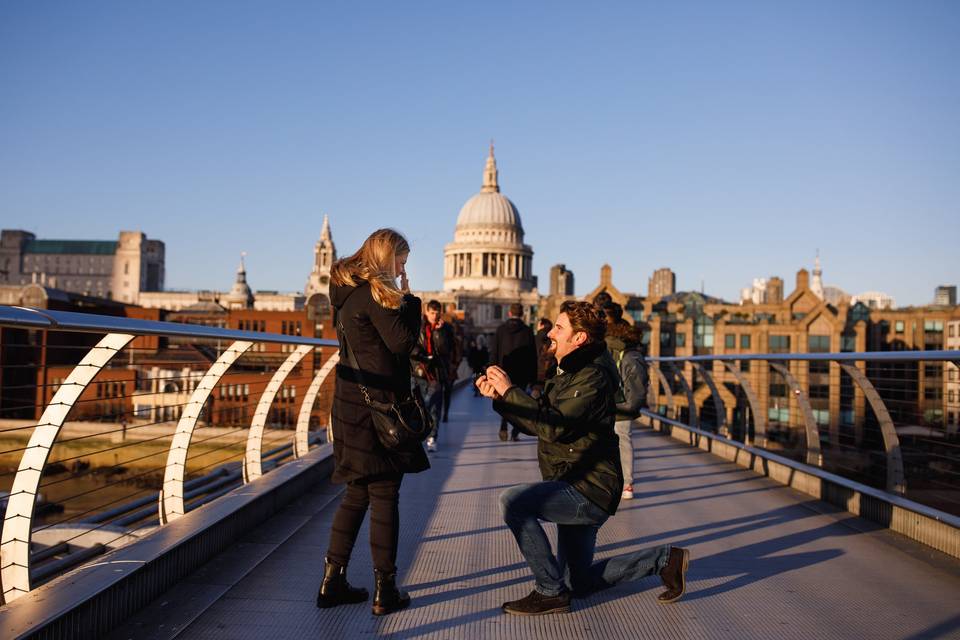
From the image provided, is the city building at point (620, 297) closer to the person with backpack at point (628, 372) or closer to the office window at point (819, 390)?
the office window at point (819, 390)

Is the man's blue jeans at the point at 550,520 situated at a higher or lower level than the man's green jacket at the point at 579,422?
lower

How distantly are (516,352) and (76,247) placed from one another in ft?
695

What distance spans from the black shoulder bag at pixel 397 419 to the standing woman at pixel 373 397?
0.03 metres

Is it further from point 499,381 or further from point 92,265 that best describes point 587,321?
point 92,265

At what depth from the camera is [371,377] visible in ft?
12.4

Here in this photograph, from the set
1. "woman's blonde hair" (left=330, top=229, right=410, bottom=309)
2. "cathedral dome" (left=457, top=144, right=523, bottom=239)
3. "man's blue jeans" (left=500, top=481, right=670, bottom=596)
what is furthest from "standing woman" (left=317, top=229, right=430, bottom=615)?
"cathedral dome" (left=457, top=144, right=523, bottom=239)

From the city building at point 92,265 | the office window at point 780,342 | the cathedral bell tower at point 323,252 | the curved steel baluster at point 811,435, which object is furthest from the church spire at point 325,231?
the curved steel baluster at point 811,435

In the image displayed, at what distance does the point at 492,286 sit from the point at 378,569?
13194 centimetres

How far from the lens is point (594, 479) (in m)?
3.87

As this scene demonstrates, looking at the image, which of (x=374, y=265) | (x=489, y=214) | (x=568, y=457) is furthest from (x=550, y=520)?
(x=489, y=214)

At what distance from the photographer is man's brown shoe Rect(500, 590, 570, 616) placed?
381cm

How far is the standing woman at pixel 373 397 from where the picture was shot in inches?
149

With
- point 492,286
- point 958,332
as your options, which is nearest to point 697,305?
point 958,332

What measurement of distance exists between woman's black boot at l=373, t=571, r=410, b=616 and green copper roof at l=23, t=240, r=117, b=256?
210 m
